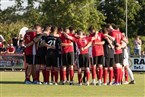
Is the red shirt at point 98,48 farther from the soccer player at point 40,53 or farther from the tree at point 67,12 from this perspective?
the tree at point 67,12

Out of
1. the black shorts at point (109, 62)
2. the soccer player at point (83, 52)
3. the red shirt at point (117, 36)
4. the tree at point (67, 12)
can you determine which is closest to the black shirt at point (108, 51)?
the black shorts at point (109, 62)

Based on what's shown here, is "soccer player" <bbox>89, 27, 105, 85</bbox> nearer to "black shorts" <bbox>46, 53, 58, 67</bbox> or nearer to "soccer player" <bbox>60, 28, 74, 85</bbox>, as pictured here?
"soccer player" <bbox>60, 28, 74, 85</bbox>

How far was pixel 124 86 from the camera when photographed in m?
21.1

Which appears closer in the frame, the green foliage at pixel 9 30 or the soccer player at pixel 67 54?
the soccer player at pixel 67 54

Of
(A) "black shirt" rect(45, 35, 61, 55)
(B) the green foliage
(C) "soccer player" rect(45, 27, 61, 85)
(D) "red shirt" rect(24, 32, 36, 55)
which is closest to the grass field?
(C) "soccer player" rect(45, 27, 61, 85)

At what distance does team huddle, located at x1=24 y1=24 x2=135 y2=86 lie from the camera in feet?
71.2

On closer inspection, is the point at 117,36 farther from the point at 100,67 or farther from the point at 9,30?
the point at 9,30

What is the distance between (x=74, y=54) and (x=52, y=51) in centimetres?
90

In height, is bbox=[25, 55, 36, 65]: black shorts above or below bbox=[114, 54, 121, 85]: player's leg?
above

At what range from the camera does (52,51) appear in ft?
72.1

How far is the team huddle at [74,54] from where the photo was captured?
2169cm

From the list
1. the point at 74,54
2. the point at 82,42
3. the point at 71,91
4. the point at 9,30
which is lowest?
the point at 71,91

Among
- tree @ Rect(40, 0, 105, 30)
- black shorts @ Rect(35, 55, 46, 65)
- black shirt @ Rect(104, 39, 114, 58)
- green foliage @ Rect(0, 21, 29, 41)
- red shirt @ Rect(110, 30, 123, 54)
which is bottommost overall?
black shorts @ Rect(35, 55, 46, 65)

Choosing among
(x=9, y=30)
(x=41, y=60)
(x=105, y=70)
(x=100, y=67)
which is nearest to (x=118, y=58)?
(x=105, y=70)
